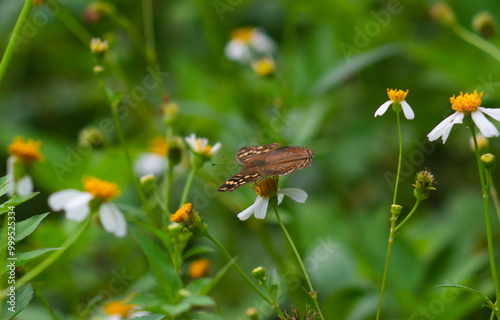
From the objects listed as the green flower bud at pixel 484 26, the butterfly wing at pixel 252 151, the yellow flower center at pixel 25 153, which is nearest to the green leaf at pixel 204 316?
the butterfly wing at pixel 252 151

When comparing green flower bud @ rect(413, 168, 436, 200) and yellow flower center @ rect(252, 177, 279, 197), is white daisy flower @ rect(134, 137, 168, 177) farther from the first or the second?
green flower bud @ rect(413, 168, 436, 200)

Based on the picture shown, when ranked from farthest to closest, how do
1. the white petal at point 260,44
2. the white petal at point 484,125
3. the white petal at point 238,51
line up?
the white petal at point 260,44
the white petal at point 238,51
the white petal at point 484,125

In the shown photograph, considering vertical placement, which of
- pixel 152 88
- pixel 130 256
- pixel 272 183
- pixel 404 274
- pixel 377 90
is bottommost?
pixel 404 274

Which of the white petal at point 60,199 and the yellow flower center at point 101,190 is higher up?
the white petal at point 60,199

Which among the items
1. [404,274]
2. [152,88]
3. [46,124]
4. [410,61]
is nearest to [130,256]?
[152,88]

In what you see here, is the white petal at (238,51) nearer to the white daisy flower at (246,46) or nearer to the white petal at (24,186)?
the white daisy flower at (246,46)

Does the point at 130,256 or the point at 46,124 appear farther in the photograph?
the point at 46,124

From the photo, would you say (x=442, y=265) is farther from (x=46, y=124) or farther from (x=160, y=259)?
(x=46, y=124)

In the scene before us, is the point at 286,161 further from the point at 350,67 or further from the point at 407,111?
the point at 350,67
